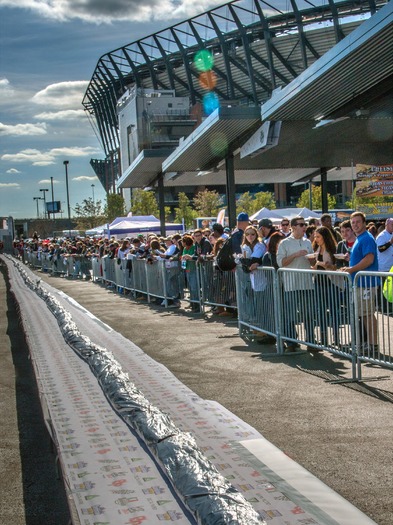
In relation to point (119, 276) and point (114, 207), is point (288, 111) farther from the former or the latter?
point (114, 207)

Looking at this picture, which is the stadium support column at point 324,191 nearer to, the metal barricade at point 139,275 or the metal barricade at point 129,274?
the metal barricade at point 129,274

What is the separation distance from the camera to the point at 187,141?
26.8 m

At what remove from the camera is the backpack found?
14148 millimetres

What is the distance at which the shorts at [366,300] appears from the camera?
7.94 m

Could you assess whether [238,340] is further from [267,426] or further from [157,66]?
[157,66]

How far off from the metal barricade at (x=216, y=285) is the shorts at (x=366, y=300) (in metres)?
6.18

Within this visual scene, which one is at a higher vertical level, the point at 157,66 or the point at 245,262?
the point at 157,66

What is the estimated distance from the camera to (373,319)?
25.8 feet

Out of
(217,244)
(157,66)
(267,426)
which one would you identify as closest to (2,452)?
(267,426)

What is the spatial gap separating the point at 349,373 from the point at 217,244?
6885mm

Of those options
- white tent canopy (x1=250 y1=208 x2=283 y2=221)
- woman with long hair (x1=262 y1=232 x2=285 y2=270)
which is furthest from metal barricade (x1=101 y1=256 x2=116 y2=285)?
woman with long hair (x1=262 y1=232 x2=285 y2=270)

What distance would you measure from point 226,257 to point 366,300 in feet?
20.6

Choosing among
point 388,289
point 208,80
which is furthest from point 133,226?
point 208,80

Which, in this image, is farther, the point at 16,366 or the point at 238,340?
the point at 238,340
